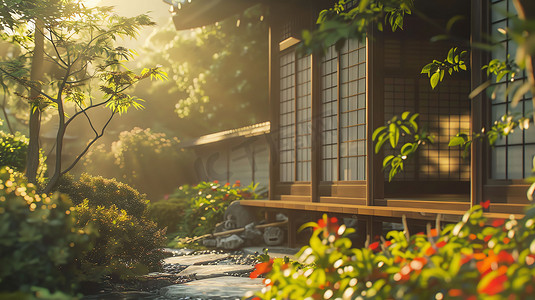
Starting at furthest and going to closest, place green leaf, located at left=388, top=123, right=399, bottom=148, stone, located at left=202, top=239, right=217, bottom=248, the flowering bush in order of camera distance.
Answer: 1. stone, located at left=202, top=239, right=217, bottom=248
2. green leaf, located at left=388, top=123, right=399, bottom=148
3. the flowering bush

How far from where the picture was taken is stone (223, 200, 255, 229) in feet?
39.3

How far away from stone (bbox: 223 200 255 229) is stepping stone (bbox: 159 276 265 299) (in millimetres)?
5047

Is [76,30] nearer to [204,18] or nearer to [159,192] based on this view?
[204,18]

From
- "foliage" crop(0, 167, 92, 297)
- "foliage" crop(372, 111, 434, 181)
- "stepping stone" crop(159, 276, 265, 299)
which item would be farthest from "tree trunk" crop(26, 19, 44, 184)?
"foliage" crop(372, 111, 434, 181)

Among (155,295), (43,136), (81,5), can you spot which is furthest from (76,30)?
(43,136)

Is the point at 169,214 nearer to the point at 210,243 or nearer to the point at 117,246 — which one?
the point at 210,243

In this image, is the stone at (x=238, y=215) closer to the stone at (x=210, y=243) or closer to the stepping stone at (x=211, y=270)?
Answer: the stone at (x=210, y=243)

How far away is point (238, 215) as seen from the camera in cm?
1207

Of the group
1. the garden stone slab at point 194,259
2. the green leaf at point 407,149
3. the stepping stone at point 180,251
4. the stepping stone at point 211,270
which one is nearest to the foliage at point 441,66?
the green leaf at point 407,149

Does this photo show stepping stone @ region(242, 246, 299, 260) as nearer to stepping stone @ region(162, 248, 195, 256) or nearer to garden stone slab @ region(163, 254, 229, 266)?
garden stone slab @ region(163, 254, 229, 266)

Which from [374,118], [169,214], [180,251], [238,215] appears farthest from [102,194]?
[169,214]

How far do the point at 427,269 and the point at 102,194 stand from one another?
6.50 metres

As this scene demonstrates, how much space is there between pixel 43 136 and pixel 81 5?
26.2 metres

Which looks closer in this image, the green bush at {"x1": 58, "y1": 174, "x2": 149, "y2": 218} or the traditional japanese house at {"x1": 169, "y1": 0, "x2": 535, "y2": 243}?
the traditional japanese house at {"x1": 169, "y1": 0, "x2": 535, "y2": 243}
